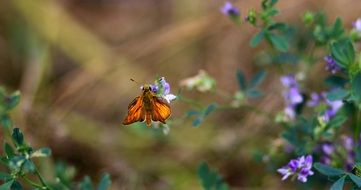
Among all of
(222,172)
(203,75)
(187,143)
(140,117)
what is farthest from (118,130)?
(140,117)

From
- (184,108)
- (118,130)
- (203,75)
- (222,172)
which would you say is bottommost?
(203,75)

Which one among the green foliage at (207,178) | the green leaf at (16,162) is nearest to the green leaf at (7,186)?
the green leaf at (16,162)

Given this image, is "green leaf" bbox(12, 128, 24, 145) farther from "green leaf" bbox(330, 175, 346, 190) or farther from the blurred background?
the blurred background

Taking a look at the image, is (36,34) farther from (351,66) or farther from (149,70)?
(351,66)

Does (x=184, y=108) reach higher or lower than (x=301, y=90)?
higher

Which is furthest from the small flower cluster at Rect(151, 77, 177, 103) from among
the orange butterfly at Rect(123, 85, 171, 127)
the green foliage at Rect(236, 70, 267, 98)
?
the green foliage at Rect(236, 70, 267, 98)

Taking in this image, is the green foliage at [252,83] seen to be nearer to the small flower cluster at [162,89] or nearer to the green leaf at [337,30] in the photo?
the green leaf at [337,30]
